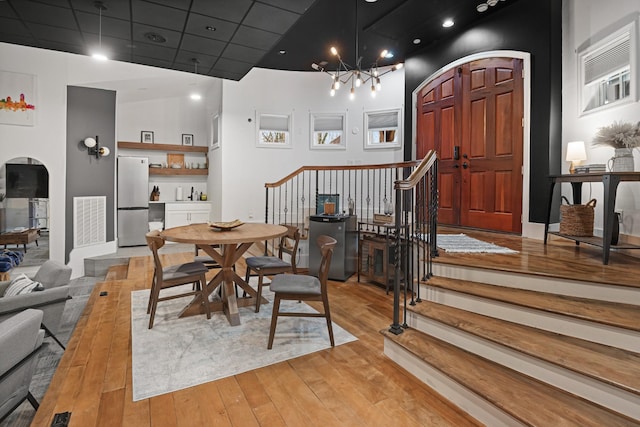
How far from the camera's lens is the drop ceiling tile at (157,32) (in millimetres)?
4387

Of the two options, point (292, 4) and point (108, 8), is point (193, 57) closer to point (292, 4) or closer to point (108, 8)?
point (108, 8)

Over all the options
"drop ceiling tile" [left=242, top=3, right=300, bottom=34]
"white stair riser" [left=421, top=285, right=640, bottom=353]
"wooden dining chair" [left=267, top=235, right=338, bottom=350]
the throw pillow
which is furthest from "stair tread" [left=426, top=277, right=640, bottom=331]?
the throw pillow

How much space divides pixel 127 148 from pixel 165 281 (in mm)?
5801

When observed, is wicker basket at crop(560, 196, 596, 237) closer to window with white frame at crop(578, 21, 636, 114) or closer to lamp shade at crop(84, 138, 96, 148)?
window with white frame at crop(578, 21, 636, 114)

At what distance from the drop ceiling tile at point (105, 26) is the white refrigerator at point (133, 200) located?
3102 millimetres

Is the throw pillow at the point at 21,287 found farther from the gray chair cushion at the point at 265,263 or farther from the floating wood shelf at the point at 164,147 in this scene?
the floating wood shelf at the point at 164,147

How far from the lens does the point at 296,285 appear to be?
285cm

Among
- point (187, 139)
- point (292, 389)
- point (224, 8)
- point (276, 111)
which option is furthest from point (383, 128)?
point (292, 389)

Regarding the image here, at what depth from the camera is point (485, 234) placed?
4715mm

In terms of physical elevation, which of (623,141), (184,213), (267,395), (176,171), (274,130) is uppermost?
(274,130)

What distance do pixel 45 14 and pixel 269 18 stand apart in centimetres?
282

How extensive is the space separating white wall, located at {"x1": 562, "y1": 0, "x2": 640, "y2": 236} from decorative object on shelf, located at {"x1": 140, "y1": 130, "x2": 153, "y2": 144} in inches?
320

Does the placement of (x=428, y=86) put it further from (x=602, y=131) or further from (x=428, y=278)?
(x=428, y=278)

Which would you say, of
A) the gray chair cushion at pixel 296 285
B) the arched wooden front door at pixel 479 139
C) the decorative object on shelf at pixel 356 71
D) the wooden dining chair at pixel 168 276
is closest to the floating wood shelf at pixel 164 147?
the decorative object on shelf at pixel 356 71
